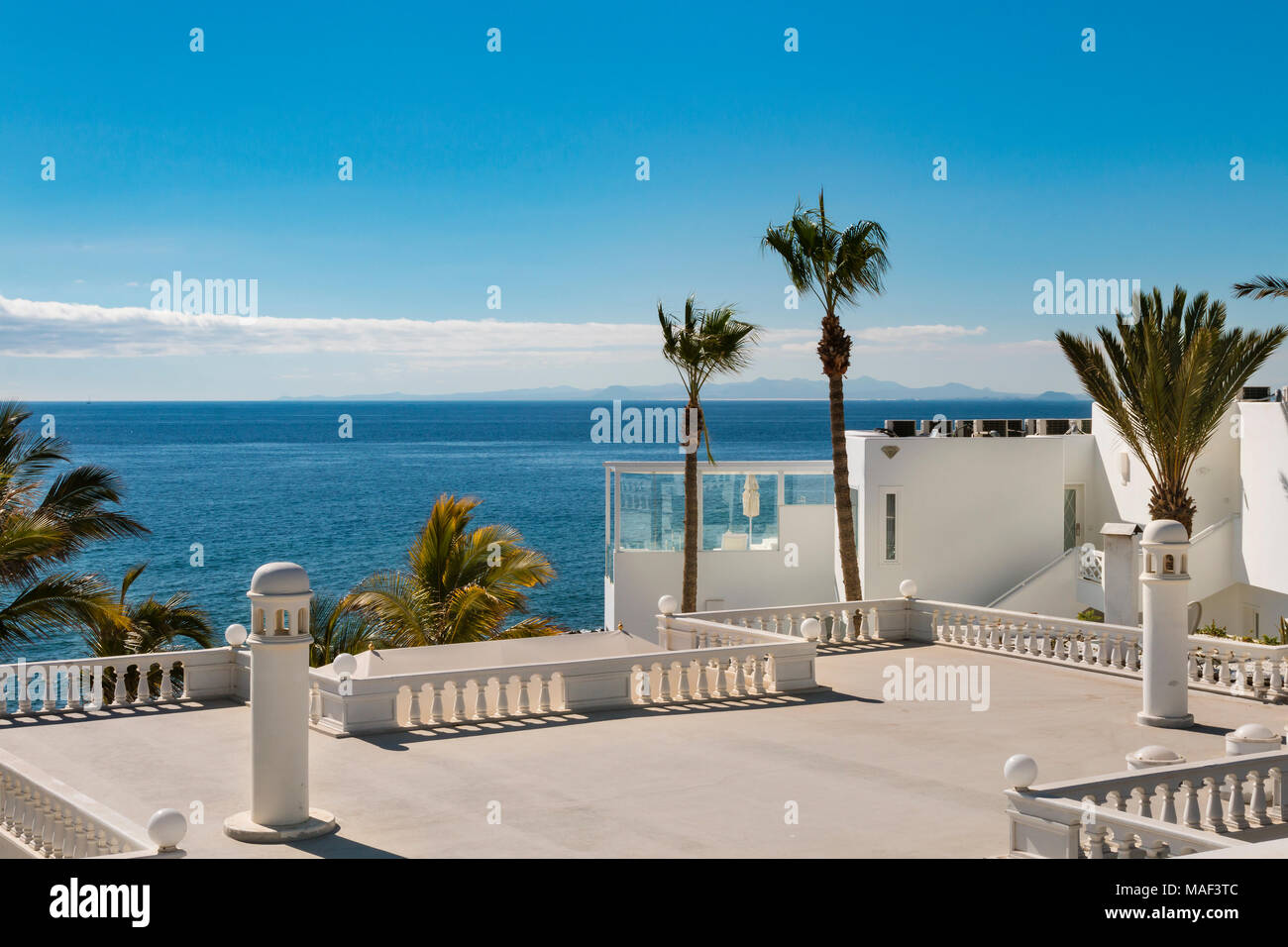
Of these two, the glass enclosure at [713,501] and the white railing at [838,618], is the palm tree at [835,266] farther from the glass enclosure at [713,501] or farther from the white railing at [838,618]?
the glass enclosure at [713,501]

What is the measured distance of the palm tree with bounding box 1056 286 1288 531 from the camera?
88.9 feet

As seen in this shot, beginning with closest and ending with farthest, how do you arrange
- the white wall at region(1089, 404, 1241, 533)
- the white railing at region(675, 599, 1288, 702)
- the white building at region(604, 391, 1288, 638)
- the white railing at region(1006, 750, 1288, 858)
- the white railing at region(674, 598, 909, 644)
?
the white railing at region(1006, 750, 1288, 858), the white railing at region(675, 599, 1288, 702), the white railing at region(674, 598, 909, 644), the white wall at region(1089, 404, 1241, 533), the white building at region(604, 391, 1288, 638)

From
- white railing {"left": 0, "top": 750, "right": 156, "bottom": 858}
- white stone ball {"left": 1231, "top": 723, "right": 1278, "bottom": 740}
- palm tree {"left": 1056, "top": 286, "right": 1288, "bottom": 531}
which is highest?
palm tree {"left": 1056, "top": 286, "right": 1288, "bottom": 531}

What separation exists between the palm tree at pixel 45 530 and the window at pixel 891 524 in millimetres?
18288

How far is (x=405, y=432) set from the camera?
7387 inches

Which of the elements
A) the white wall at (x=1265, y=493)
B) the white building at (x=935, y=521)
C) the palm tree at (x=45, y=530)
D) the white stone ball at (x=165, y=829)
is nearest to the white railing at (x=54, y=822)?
the white stone ball at (x=165, y=829)

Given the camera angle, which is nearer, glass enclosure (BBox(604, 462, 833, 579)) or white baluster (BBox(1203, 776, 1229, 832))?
white baluster (BBox(1203, 776, 1229, 832))

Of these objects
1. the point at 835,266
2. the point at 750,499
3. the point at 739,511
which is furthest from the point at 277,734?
the point at 739,511

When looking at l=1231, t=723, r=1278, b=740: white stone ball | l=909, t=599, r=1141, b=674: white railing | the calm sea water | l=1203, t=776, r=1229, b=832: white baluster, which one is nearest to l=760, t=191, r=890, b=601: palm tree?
l=909, t=599, r=1141, b=674: white railing

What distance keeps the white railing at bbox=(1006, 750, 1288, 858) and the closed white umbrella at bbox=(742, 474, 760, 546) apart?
2146 cm

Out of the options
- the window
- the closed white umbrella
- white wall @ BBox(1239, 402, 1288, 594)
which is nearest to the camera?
white wall @ BBox(1239, 402, 1288, 594)

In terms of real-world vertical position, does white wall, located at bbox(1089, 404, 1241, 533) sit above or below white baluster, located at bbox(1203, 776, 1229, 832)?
above

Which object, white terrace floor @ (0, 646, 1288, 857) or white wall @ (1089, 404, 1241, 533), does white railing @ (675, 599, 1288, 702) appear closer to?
white terrace floor @ (0, 646, 1288, 857)
